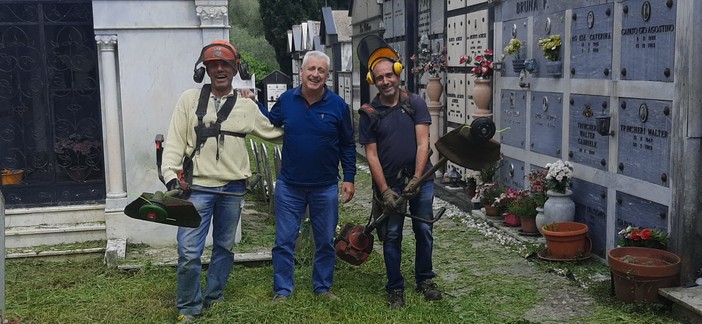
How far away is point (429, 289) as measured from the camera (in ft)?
19.1

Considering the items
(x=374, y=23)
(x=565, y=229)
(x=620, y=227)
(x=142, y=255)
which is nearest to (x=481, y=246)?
(x=565, y=229)

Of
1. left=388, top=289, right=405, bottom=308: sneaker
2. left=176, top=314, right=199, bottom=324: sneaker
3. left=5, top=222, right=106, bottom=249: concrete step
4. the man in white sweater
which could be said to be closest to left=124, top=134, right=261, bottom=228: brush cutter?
the man in white sweater

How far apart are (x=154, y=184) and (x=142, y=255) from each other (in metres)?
0.73

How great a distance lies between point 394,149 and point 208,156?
1276mm

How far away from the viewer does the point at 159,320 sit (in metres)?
5.43

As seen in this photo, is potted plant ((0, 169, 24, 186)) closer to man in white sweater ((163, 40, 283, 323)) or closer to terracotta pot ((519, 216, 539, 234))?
man in white sweater ((163, 40, 283, 323))

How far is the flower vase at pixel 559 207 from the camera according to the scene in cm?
734

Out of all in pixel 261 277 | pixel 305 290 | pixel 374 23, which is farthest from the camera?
pixel 374 23

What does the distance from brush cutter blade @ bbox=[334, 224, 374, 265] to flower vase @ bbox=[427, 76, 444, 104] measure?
6377 millimetres

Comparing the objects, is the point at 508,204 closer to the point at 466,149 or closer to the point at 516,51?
the point at 516,51

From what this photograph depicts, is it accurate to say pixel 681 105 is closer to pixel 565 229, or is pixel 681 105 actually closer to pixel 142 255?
pixel 565 229

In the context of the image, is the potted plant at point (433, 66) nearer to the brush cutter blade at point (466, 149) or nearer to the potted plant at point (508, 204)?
the potted plant at point (508, 204)

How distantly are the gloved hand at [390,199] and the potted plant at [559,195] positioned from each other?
2.44m

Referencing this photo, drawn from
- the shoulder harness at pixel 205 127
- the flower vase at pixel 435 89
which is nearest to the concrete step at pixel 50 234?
the shoulder harness at pixel 205 127
